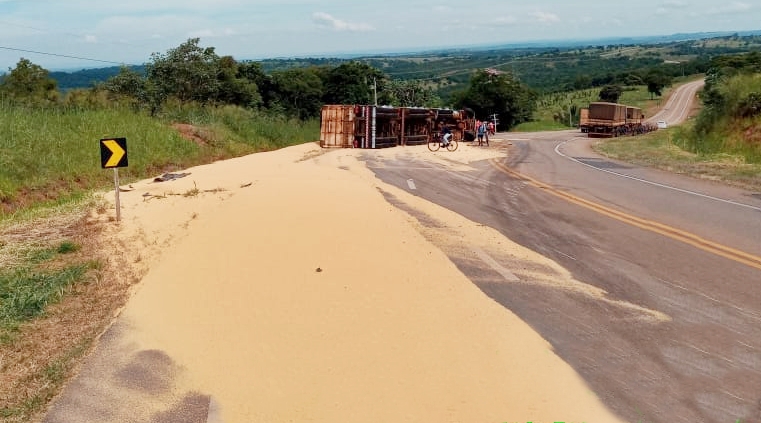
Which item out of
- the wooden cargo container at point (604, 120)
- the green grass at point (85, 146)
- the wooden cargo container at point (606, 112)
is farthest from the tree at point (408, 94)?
the green grass at point (85, 146)

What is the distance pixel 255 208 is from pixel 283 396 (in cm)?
536

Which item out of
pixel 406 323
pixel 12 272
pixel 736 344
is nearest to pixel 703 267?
pixel 736 344

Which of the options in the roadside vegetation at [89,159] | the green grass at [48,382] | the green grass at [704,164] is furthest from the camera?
the green grass at [704,164]

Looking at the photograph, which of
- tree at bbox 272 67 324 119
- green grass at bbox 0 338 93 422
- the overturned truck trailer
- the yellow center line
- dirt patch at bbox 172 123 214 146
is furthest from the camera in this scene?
tree at bbox 272 67 324 119

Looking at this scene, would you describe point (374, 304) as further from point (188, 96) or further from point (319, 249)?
point (188, 96)

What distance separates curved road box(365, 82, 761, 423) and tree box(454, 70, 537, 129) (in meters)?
77.9

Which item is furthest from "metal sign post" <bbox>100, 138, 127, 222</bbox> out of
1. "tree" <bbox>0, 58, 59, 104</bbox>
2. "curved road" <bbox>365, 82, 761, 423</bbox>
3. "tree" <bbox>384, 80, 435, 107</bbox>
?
"tree" <bbox>384, 80, 435, 107</bbox>

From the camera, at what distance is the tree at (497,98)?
92375mm

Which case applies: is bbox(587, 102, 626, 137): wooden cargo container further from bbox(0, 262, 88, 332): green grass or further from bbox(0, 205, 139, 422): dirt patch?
bbox(0, 262, 88, 332): green grass

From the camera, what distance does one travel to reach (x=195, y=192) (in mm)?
13617

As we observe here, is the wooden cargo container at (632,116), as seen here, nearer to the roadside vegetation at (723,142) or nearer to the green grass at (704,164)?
the roadside vegetation at (723,142)

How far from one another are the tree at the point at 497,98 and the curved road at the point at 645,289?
77884 mm

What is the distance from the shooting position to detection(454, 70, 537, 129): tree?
92.4 m

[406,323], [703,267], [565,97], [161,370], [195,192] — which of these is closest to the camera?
[161,370]
